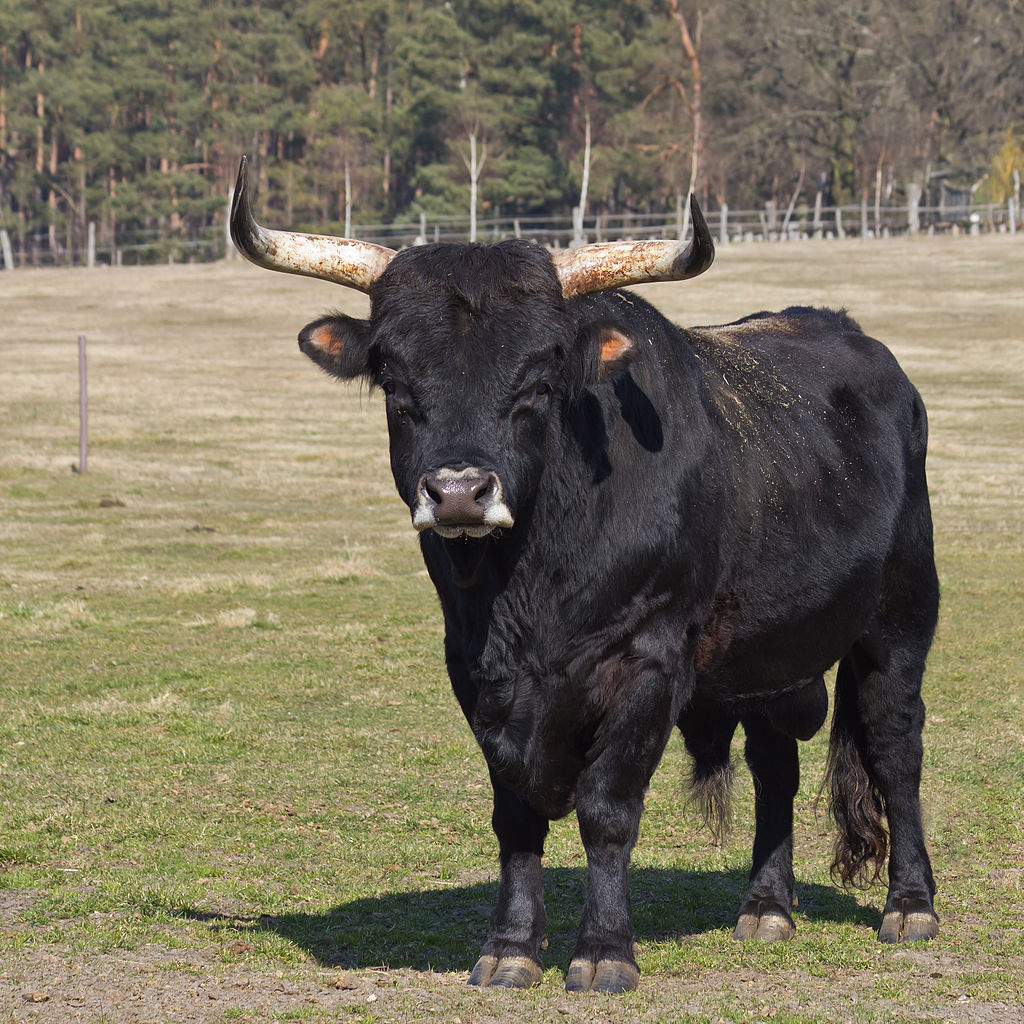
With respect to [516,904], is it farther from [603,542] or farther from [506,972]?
[603,542]

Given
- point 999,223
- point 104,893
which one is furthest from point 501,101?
point 104,893

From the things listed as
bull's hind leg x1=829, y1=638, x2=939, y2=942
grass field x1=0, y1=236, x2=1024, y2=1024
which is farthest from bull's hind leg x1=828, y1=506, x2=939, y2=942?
grass field x1=0, y1=236, x2=1024, y2=1024

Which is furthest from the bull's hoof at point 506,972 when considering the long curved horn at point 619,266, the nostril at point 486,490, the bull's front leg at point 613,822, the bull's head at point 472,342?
the long curved horn at point 619,266

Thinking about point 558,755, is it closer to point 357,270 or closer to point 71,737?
point 357,270

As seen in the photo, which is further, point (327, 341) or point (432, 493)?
point (327, 341)

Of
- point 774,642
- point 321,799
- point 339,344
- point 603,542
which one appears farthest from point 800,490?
point 321,799

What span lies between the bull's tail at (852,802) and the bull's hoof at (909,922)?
41 cm

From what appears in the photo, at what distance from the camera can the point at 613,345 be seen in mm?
5375

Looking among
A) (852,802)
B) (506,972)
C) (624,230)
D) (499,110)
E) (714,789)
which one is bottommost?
(506,972)

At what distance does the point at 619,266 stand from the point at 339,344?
1.01 metres

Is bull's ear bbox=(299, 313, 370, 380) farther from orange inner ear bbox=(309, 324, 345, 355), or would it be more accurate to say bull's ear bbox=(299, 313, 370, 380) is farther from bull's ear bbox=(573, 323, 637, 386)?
bull's ear bbox=(573, 323, 637, 386)

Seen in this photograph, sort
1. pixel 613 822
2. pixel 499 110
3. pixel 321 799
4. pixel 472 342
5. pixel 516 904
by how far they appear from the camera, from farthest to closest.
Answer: pixel 499 110, pixel 321 799, pixel 516 904, pixel 613 822, pixel 472 342

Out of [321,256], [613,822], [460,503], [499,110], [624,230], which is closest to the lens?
[460,503]

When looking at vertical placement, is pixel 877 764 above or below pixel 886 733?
below
